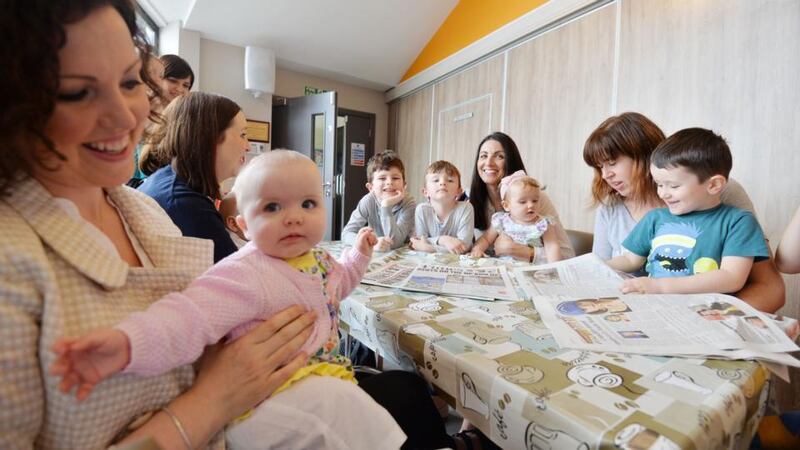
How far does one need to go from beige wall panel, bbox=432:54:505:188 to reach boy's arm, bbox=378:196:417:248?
1.94 metres

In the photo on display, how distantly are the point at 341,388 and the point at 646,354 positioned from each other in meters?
0.50

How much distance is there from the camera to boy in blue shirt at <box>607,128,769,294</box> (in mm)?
921

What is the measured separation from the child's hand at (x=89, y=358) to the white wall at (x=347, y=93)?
14.9ft

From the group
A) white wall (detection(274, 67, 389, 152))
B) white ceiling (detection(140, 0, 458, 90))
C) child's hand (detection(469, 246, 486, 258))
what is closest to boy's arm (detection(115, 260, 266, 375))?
child's hand (detection(469, 246, 486, 258))

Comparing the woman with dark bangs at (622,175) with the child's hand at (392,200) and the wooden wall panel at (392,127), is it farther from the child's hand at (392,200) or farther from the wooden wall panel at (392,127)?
the wooden wall panel at (392,127)

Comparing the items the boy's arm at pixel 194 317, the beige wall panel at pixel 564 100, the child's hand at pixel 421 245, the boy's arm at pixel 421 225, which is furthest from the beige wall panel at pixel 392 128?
the boy's arm at pixel 194 317

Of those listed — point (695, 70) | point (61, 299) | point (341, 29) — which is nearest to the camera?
point (61, 299)

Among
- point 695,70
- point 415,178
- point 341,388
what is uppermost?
point 695,70

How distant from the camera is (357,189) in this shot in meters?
5.02

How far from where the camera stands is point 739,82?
1.96m

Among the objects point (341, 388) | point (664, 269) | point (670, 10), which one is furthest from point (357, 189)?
point (341, 388)

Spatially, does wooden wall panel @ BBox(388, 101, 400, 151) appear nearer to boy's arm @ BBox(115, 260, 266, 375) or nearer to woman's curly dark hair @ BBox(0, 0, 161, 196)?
boy's arm @ BBox(115, 260, 266, 375)

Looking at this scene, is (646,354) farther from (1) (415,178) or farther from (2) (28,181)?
(1) (415,178)

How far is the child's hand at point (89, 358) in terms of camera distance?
0.36m
